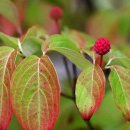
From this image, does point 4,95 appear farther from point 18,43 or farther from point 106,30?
point 106,30

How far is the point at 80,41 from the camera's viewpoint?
4.04 ft

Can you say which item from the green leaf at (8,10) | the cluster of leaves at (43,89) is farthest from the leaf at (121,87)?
the green leaf at (8,10)

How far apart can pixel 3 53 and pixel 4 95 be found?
94 millimetres

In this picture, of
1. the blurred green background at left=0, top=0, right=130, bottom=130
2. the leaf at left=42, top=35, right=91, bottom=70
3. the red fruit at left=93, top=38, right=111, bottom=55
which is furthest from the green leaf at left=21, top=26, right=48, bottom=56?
the blurred green background at left=0, top=0, right=130, bottom=130

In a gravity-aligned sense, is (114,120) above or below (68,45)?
below

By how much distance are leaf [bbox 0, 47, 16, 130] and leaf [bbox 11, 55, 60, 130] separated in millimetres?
24

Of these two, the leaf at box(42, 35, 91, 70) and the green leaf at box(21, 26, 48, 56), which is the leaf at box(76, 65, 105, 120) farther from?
the green leaf at box(21, 26, 48, 56)

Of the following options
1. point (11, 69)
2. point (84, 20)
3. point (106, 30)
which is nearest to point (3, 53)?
point (11, 69)

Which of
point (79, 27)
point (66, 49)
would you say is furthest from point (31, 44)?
point (79, 27)

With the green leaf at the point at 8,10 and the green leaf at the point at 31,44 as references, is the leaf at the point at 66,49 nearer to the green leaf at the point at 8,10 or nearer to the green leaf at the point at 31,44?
the green leaf at the point at 31,44

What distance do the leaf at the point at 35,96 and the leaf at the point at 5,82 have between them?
24 millimetres

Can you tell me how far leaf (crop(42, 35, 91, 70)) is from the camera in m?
0.90

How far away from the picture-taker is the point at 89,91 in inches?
34.4

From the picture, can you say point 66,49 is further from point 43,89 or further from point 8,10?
point 8,10
